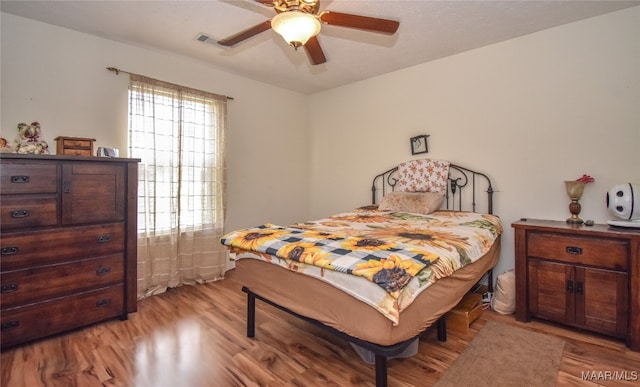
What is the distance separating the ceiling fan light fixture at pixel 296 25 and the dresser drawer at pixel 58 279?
87.5 inches

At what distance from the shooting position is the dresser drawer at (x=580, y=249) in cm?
203

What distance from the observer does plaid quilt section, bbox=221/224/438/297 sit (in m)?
1.30

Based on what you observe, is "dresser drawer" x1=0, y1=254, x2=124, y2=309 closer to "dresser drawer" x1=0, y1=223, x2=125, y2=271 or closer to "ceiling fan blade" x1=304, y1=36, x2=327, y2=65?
"dresser drawer" x1=0, y1=223, x2=125, y2=271

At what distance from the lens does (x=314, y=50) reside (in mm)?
2109

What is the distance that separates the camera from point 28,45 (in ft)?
7.98

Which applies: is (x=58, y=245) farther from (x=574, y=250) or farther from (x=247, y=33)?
(x=574, y=250)

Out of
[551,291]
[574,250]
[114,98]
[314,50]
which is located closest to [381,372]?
[551,291]

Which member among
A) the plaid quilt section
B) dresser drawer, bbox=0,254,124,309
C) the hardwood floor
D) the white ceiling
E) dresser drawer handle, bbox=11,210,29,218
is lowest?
the hardwood floor

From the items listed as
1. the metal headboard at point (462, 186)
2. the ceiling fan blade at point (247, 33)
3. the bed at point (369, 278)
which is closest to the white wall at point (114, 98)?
the ceiling fan blade at point (247, 33)

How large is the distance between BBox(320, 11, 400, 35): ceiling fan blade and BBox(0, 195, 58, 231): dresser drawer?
2.34 m

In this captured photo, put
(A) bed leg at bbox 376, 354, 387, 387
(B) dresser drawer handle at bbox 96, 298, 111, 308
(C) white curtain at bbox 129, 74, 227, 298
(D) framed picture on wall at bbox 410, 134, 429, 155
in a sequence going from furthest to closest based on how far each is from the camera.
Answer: (D) framed picture on wall at bbox 410, 134, 429, 155
(C) white curtain at bbox 129, 74, 227, 298
(B) dresser drawer handle at bbox 96, 298, 111, 308
(A) bed leg at bbox 376, 354, 387, 387

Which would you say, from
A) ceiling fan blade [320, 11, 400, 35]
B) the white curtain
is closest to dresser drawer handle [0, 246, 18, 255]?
the white curtain

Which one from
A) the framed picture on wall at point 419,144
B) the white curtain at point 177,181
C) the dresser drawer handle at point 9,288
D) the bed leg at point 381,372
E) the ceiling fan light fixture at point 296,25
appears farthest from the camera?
the framed picture on wall at point 419,144

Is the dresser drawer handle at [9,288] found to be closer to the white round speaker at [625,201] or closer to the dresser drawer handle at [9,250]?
the dresser drawer handle at [9,250]
